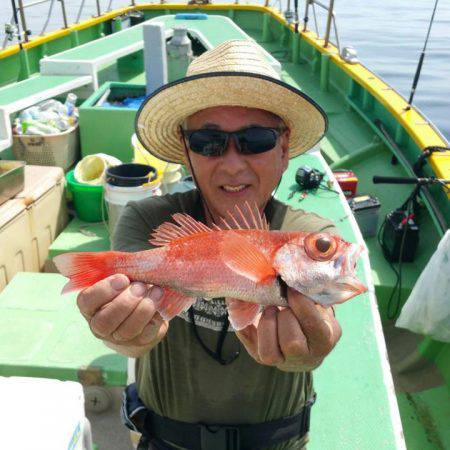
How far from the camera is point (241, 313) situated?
5.03 feet

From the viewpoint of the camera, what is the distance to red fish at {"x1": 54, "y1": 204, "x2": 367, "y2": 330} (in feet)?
4.76

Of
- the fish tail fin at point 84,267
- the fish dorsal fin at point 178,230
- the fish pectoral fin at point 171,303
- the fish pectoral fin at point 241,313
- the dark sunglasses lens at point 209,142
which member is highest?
the dark sunglasses lens at point 209,142

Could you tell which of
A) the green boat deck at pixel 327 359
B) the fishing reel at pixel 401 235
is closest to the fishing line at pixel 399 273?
the fishing reel at pixel 401 235

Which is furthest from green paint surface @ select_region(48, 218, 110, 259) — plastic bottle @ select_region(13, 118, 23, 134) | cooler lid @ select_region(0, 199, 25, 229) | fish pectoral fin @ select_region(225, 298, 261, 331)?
fish pectoral fin @ select_region(225, 298, 261, 331)

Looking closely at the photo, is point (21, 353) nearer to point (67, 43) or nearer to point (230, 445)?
point (230, 445)

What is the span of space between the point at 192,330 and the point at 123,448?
5.35 ft

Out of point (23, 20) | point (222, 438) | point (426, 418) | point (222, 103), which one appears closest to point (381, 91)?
point (426, 418)

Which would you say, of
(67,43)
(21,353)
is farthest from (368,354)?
(67,43)

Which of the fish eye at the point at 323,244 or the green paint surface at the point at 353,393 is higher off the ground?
the fish eye at the point at 323,244

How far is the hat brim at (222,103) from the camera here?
1846 millimetres

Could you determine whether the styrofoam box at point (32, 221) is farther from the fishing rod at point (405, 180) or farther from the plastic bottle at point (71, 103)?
the fishing rod at point (405, 180)

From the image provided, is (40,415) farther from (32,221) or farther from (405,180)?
(405,180)

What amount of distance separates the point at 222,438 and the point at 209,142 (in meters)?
1.16

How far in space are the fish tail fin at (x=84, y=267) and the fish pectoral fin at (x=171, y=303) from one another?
206 millimetres
